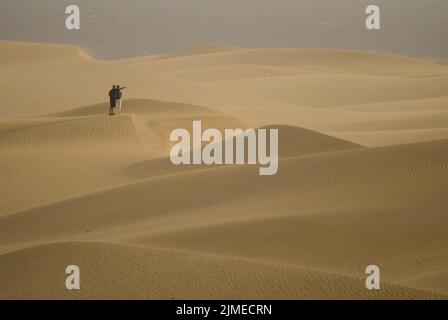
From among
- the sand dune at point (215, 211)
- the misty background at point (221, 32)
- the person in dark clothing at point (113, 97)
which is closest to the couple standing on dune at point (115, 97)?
the person in dark clothing at point (113, 97)

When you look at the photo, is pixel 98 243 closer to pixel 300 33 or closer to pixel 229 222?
pixel 229 222

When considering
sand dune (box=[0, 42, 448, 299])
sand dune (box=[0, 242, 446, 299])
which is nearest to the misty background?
sand dune (box=[0, 42, 448, 299])

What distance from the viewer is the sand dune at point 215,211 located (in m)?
7.88

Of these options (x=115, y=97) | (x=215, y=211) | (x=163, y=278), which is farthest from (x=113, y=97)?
(x=163, y=278)

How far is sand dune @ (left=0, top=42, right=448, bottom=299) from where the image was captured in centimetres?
788

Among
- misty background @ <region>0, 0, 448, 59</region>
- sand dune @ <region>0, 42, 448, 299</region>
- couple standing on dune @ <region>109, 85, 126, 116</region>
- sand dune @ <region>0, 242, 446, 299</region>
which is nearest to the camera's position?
sand dune @ <region>0, 242, 446, 299</region>

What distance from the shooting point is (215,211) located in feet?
38.8

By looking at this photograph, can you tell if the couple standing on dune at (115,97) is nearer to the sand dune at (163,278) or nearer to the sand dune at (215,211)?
the sand dune at (215,211)

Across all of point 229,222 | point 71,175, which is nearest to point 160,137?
point 71,175

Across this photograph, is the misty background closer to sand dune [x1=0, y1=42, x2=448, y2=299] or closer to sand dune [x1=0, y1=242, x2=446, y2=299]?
sand dune [x1=0, y1=42, x2=448, y2=299]

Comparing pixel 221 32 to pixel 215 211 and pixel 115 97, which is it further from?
pixel 215 211

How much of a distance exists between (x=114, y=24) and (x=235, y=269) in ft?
475

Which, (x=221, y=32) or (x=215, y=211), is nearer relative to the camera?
(x=215, y=211)

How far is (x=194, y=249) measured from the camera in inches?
381
